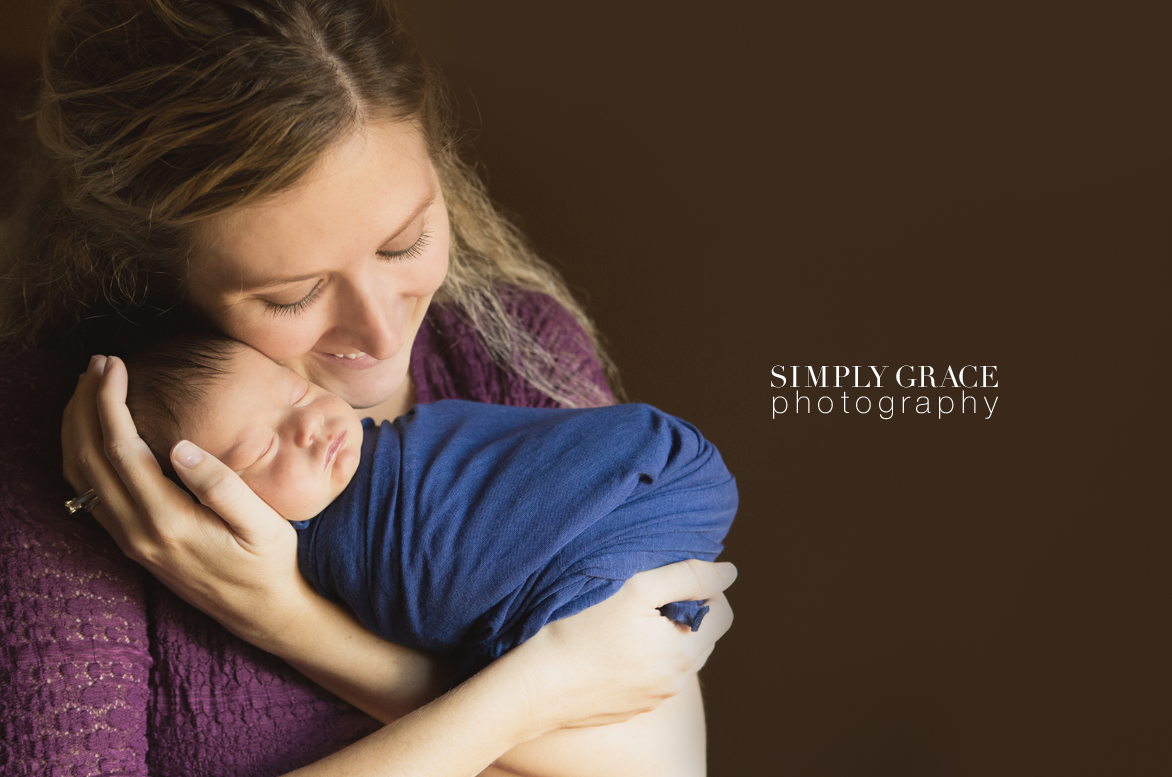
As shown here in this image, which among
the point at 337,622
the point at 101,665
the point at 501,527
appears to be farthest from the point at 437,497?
the point at 101,665

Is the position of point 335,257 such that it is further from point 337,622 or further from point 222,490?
point 337,622

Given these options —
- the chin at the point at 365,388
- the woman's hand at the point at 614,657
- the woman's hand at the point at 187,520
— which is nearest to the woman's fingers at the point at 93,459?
the woman's hand at the point at 187,520

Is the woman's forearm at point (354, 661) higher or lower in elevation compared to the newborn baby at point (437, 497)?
lower

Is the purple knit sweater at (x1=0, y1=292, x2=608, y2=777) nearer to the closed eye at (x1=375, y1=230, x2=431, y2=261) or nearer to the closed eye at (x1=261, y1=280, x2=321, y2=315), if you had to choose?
the closed eye at (x1=261, y1=280, x2=321, y2=315)

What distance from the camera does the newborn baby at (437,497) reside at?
3.12 ft

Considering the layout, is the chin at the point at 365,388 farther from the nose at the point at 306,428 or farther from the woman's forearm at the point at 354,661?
the woman's forearm at the point at 354,661

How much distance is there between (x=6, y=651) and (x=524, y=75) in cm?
150

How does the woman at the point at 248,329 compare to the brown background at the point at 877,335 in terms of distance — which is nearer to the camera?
the woman at the point at 248,329

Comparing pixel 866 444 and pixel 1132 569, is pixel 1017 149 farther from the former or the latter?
pixel 1132 569

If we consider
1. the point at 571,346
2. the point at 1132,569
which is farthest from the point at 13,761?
the point at 1132,569

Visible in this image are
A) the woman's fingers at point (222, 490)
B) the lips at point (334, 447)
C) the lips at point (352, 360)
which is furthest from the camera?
the lips at point (352, 360)

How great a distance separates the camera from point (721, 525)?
1109 millimetres

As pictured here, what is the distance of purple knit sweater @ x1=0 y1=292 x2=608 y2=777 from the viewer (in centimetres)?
91

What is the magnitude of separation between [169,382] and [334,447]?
0.65 feet
